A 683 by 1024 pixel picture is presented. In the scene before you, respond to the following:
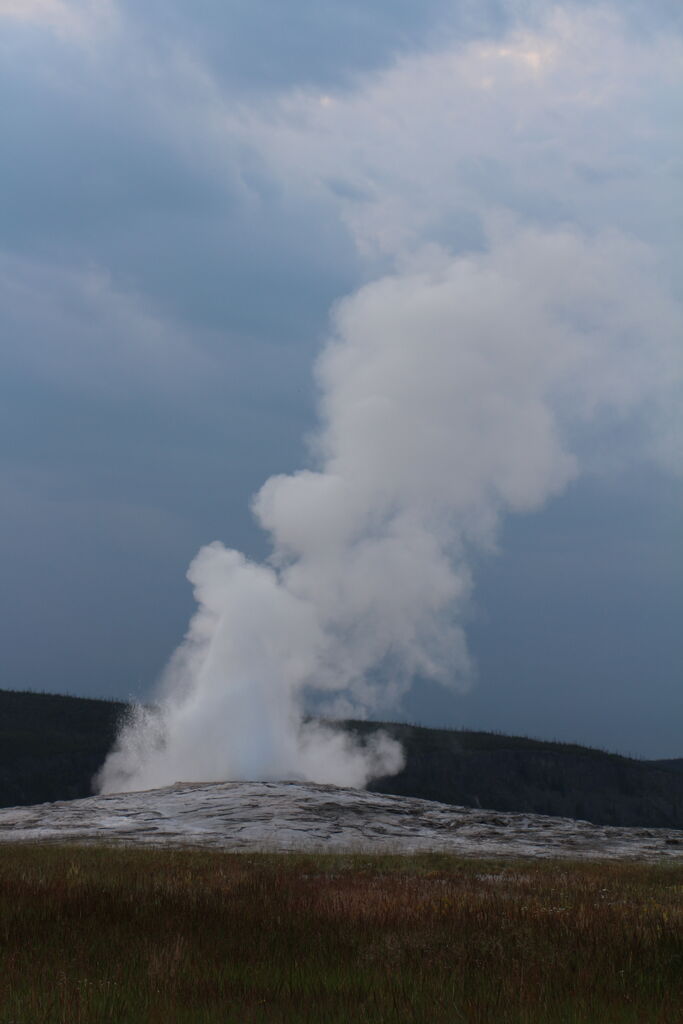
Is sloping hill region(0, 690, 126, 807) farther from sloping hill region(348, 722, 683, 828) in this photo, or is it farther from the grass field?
the grass field

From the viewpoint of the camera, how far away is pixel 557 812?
319 ft

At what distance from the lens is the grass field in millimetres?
6871

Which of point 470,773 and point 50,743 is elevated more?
point 50,743

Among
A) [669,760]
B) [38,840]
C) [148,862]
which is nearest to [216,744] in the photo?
[38,840]

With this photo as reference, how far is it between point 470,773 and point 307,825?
69780 millimetres

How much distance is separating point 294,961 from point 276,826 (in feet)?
90.5

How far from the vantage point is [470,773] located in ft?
332

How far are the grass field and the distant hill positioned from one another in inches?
3236

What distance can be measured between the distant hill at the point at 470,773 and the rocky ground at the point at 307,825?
159 ft

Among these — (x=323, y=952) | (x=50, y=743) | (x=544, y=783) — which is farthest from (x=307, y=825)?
(x=50, y=743)

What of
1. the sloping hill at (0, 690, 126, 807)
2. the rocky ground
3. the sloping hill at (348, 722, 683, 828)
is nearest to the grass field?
the rocky ground

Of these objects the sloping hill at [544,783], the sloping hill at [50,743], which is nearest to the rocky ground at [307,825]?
the sloping hill at [50,743]

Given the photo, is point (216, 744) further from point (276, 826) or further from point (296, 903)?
point (296, 903)

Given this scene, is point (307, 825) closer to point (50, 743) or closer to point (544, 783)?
point (544, 783)
